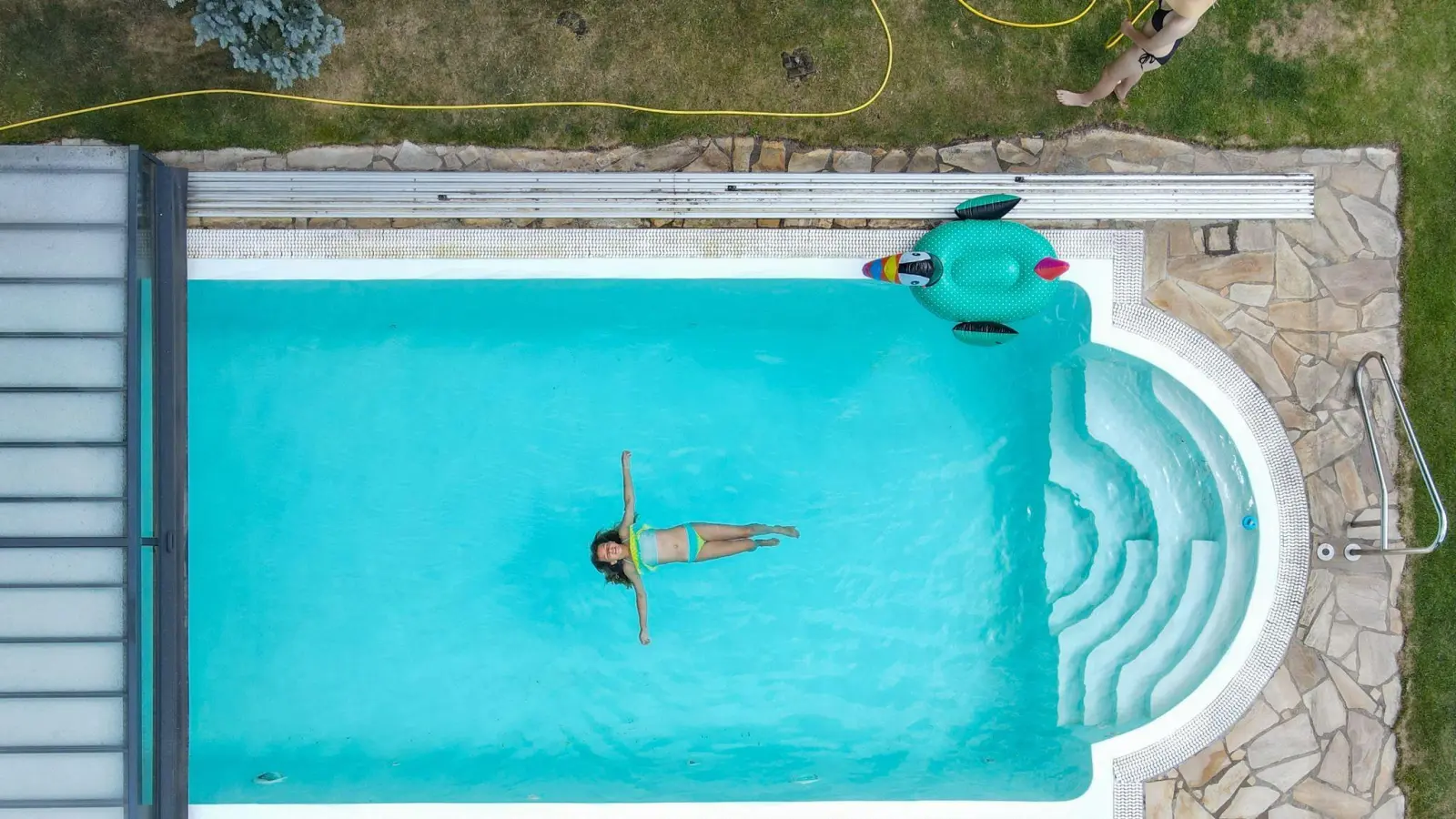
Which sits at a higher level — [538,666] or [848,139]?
[848,139]

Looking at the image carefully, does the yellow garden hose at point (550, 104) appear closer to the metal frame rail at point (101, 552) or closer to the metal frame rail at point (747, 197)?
the metal frame rail at point (747, 197)

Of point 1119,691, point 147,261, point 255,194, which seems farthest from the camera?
point 1119,691

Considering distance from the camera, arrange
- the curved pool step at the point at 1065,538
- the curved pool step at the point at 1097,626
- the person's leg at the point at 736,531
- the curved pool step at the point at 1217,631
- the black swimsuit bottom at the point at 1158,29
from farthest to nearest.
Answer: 1. the curved pool step at the point at 1065,538
2. the curved pool step at the point at 1097,626
3. the person's leg at the point at 736,531
4. the curved pool step at the point at 1217,631
5. the black swimsuit bottom at the point at 1158,29

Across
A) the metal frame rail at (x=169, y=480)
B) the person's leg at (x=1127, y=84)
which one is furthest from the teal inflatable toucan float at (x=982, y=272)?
the metal frame rail at (x=169, y=480)

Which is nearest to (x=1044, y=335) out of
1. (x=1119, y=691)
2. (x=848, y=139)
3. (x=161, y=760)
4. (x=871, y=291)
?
(x=871, y=291)

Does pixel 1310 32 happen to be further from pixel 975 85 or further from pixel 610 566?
pixel 610 566

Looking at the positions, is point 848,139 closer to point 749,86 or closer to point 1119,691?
point 749,86

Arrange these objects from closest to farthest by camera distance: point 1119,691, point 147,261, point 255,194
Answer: point 147,261, point 255,194, point 1119,691
